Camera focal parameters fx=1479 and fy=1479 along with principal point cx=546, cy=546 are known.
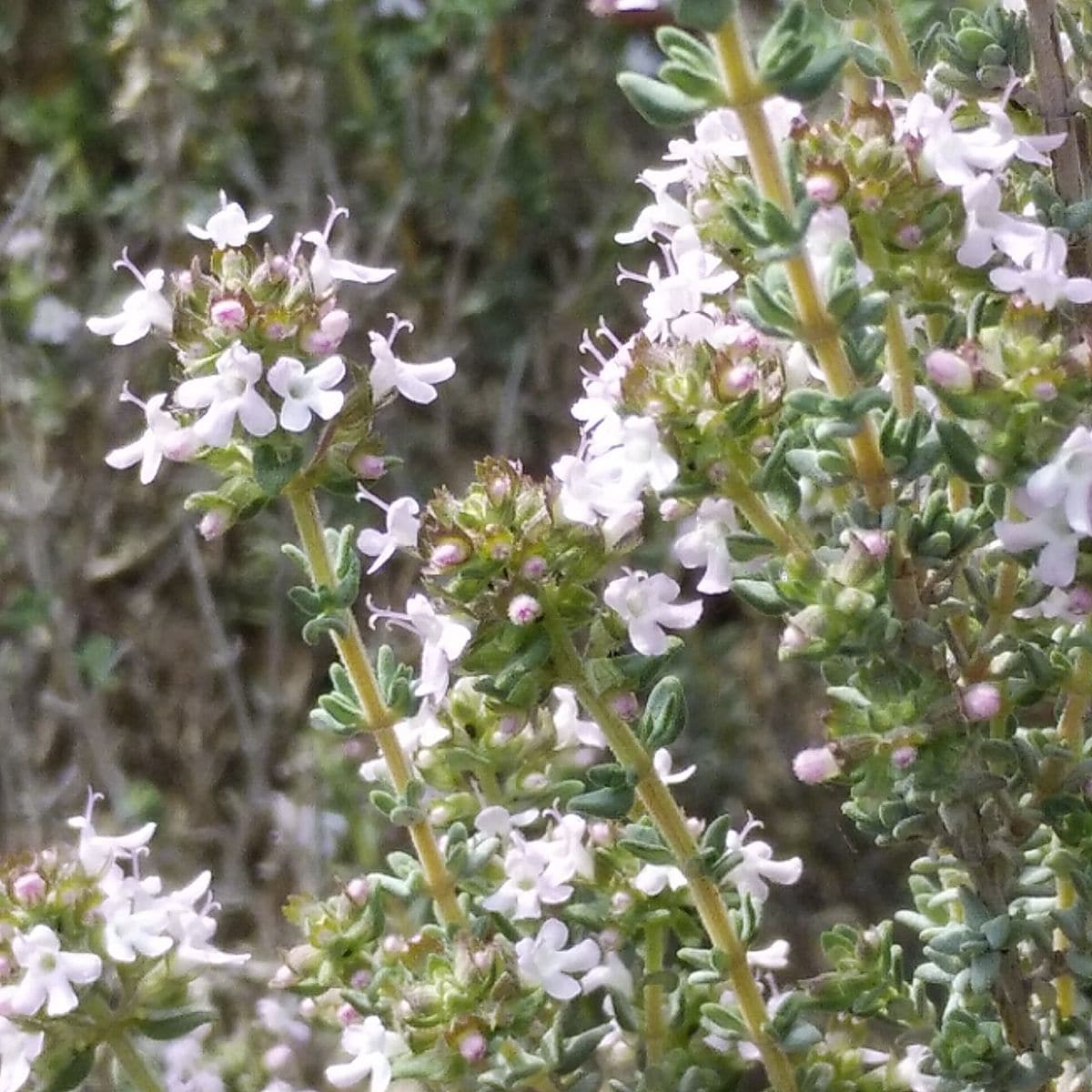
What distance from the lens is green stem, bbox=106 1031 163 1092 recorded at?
977mm

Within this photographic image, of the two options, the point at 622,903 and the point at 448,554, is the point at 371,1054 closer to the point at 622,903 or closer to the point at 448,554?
the point at 622,903

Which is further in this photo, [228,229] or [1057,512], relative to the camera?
[228,229]

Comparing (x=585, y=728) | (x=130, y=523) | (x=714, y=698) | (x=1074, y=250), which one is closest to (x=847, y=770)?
(x=585, y=728)

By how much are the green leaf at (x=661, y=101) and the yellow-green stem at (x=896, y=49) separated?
22 cm

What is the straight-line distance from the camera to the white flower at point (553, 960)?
3.02 ft

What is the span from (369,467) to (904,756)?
35 cm

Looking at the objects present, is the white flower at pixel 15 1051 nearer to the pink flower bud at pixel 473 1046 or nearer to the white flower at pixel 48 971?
the white flower at pixel 48 971

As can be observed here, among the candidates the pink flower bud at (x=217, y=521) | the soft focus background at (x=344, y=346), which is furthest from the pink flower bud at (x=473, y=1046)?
the soft focus background at (x=344, y=346)

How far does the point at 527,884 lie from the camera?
95 centimetres

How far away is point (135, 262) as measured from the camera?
2537mm

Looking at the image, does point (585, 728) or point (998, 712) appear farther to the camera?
point (585, 728)

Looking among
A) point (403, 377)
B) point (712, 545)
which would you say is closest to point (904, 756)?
point (712, 545)

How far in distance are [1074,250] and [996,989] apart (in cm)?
44

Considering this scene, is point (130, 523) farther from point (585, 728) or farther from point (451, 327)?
point (585, 728)
